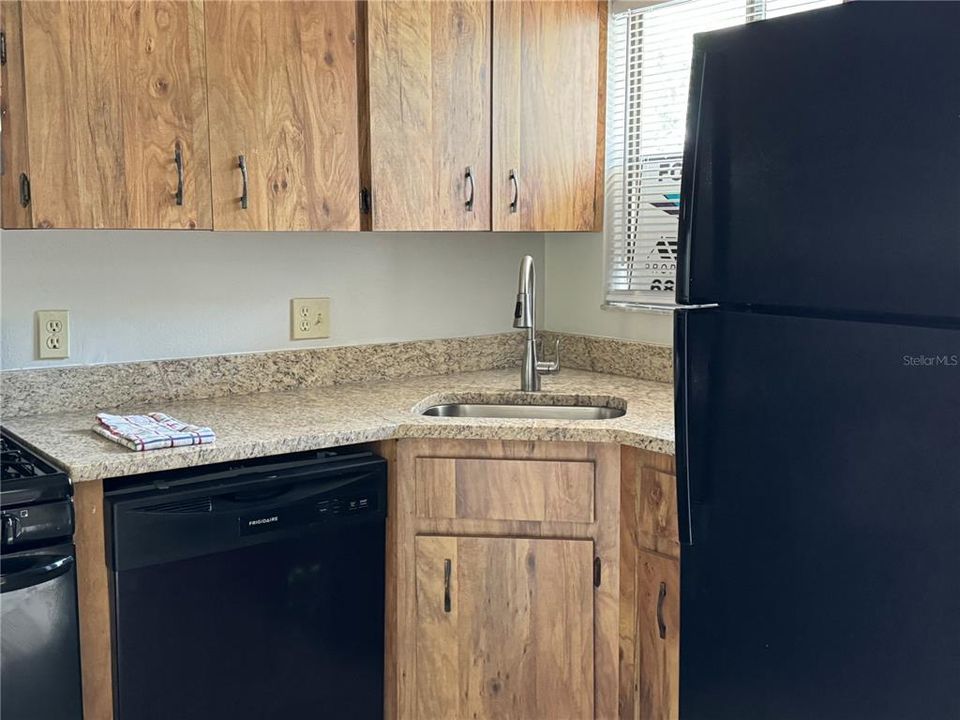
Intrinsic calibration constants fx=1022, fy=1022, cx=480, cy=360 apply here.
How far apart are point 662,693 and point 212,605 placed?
914 mm

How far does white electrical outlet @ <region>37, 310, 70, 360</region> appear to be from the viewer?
Answer: 7.23 ft

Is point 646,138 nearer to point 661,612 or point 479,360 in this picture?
point 479,360

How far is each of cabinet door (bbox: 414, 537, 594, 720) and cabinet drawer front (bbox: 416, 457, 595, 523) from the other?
6 centimetres

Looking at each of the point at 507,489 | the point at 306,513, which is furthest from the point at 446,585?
the point at 306,513

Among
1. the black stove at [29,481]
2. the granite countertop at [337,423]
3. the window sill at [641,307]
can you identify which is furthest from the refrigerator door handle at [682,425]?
the window sill at [641,307]

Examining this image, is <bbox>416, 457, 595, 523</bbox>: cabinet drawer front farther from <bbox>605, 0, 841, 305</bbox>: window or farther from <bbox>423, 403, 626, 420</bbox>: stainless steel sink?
<bbox>605, 0, 841, 305</bbox>: window

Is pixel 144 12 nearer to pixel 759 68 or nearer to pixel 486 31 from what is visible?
pixel 486 31

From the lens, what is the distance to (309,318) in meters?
2.60

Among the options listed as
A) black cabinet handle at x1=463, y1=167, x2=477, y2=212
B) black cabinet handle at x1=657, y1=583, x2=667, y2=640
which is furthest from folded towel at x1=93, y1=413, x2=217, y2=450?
black cabinet handle at x1=657, y1=583, x2=667, y2=640

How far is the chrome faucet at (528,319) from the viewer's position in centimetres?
249

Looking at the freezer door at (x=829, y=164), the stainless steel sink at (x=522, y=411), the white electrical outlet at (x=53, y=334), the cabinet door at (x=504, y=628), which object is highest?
the freezer door at (x=829, y=164)

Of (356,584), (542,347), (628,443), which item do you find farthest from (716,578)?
(542,347)

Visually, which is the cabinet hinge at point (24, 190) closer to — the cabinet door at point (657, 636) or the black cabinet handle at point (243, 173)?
the black cabinet handle at point (243, 173)

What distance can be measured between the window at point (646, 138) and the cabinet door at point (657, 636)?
82 cm
